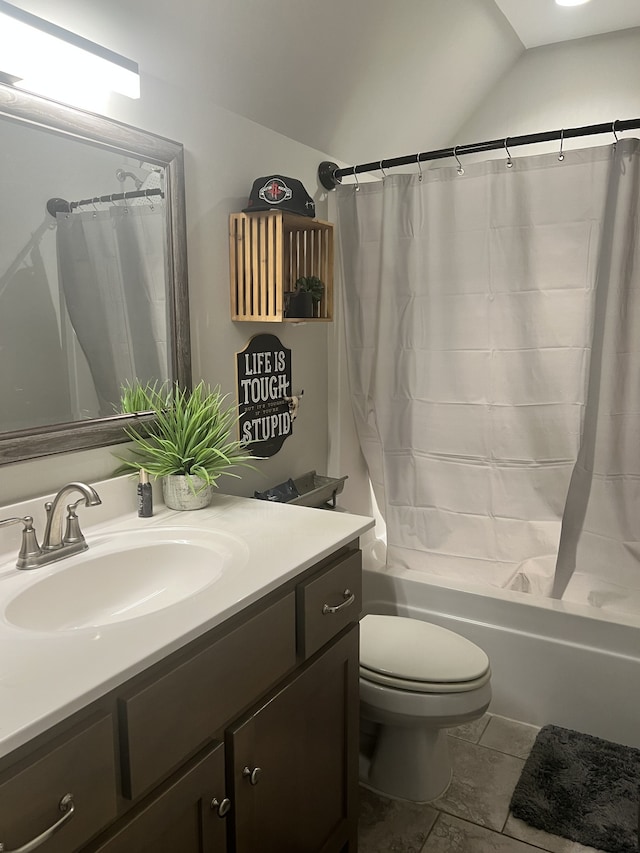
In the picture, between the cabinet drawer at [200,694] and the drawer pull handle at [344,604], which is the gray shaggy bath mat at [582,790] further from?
the cabinet drawer at [200,694]

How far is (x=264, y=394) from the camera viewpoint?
226 centimetres

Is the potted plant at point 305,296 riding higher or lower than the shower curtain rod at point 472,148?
lower

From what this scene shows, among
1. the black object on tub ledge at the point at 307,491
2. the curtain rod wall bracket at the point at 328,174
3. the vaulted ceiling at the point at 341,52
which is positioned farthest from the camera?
the curtain rod wall bracket at the point at 328,174

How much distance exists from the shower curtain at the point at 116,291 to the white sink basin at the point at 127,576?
39cm

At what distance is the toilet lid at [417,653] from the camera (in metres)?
1.86

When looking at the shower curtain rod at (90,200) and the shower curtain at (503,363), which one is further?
the shower curtain at (503,363)

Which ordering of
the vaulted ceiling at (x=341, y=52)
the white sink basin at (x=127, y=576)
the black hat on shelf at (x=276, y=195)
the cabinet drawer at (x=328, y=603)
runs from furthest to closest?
the black hat on shelf at (x=276, y=195)
the vaulted ceiling at (x=341, y=52)
the cabinet drawer at (x=328, y=603)
the white sink basin at (x=127, y=576)

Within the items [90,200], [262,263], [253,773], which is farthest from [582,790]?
[90,200]

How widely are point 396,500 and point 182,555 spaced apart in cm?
126

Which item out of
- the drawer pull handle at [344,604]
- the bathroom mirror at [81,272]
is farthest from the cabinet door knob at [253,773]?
the bathroom mirror at [81,272]

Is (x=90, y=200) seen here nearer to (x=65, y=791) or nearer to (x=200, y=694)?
(x=200, y=694)

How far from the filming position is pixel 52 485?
5.10 ft

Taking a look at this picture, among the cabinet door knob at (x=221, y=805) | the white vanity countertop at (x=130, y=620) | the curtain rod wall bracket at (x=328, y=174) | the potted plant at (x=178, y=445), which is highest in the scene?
the curtain rod wall bracket at (x=328, y=174)

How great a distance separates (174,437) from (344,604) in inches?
23.8
